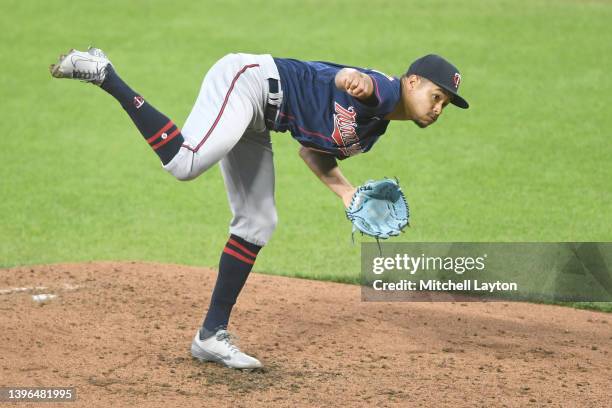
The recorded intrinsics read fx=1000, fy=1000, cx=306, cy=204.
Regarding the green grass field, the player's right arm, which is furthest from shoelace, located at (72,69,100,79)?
the green grass field

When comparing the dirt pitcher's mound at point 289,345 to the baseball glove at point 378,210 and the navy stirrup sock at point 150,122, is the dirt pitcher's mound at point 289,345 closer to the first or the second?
the baseball glove at point 378,210

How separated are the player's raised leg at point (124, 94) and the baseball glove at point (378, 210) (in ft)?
2.97

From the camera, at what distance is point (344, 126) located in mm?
4664

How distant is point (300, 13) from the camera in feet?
44.0

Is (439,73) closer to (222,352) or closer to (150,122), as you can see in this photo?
(150,122)

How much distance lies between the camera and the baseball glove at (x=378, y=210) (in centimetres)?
473

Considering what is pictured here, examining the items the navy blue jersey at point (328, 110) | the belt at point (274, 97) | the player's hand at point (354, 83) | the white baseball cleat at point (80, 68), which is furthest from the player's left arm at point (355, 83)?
the white baseball cleat at point (80, 68)

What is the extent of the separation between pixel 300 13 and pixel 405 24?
57.7 inches

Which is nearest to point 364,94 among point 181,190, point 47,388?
point 47,388

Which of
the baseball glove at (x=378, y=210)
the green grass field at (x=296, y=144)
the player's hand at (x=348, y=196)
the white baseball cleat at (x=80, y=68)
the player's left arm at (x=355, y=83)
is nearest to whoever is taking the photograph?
the player's left arm at (x=355, y=83)

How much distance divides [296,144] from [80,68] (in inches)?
226

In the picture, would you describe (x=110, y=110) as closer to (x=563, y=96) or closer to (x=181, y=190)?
(x=181, y=190)

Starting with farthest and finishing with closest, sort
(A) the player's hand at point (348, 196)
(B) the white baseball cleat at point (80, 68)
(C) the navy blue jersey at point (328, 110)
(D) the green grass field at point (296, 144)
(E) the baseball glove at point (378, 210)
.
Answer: (D) the green grass field at point (296, 144) → (A) the player's hand at point (348, 196) → (E) the baseball glove at point (378, 210) → (C) the navy blue jersey at point (328, 110) → (B) the white baseball cleat at point (80, 68)

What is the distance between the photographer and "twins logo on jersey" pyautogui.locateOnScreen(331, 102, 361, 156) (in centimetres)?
465
